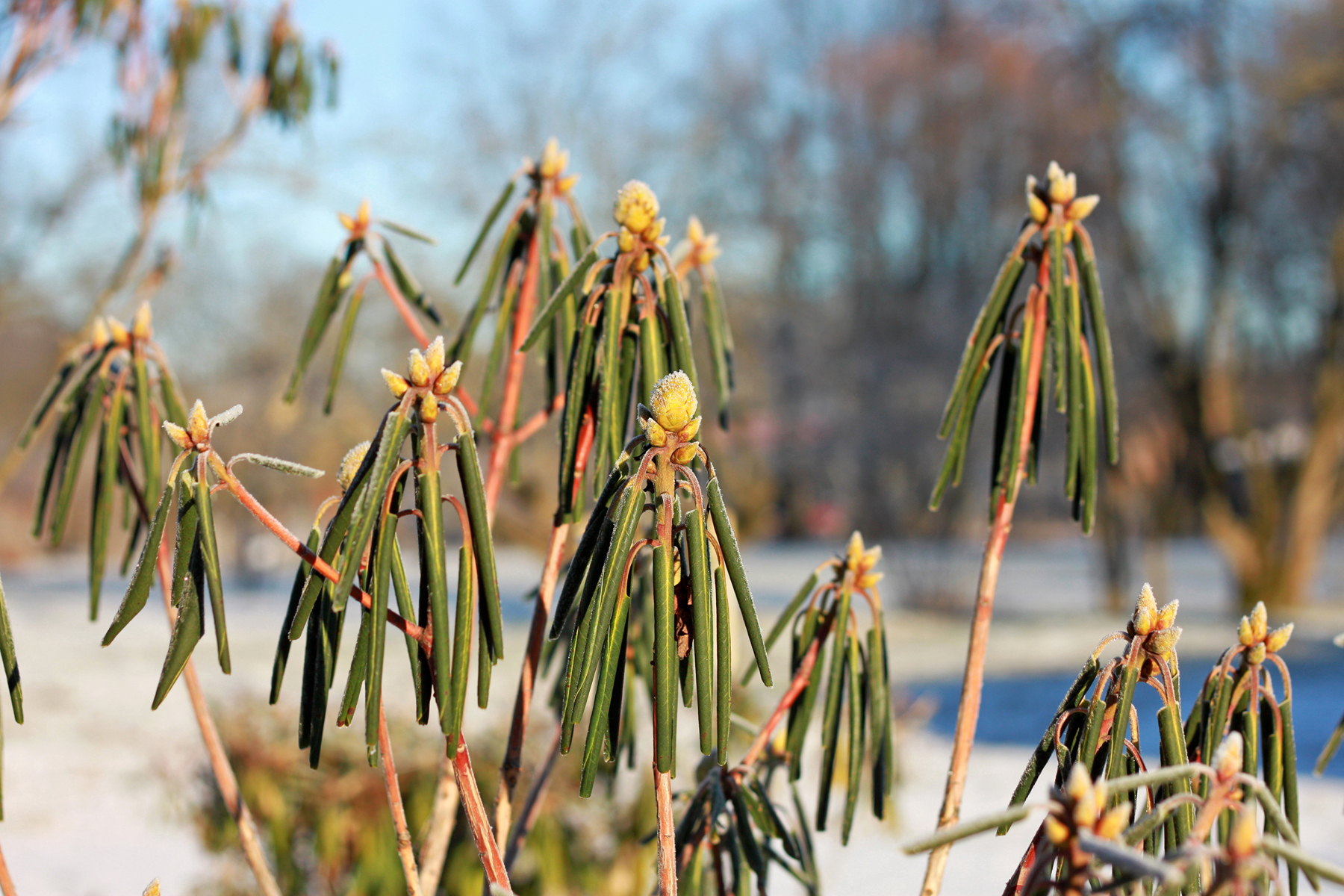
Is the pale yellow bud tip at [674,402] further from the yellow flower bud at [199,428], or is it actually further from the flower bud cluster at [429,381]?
the yellow flower bud at [199,428]

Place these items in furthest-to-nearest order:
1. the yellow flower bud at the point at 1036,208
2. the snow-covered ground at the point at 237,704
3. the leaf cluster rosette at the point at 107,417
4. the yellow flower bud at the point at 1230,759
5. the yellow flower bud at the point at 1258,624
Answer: the snow-covered ground at the point at 237,704 → the leaf cluster rosette at the point at 107,417 → the yellow flower bud at the point at 1036,208 → the yellow flower bud at the point at 1258,624 → the yellow flower bud at the point at 1230,759

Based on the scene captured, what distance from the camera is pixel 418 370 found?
2.06 ft

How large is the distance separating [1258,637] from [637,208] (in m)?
0.57

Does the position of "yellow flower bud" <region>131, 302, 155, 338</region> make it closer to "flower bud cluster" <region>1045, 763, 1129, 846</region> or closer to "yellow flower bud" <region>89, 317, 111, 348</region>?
"yellow flower bud" <region>89, 317, 111, 348</region>

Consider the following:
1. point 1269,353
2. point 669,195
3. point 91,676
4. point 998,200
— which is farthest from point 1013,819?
point 998,200

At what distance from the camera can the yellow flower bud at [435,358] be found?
63 centimetres

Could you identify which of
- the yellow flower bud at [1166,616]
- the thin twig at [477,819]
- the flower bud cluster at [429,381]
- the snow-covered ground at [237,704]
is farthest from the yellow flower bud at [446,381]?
the snow-covered ground at [237,704]

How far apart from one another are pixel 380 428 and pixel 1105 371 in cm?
62

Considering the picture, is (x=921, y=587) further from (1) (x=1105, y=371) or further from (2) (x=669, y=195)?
(1) (x=1105, y=371)

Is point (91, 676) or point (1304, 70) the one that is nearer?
point (91, 676)

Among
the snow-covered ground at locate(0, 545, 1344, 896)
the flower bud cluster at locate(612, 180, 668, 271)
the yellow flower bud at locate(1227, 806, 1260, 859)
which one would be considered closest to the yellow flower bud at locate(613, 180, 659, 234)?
the flower bud cluster at locate(612, 180, 668, 271)

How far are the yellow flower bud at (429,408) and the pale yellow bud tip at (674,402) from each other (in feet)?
0.43

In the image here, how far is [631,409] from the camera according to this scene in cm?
95

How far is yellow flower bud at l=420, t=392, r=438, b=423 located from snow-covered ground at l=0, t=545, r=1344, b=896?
6.95 feet
